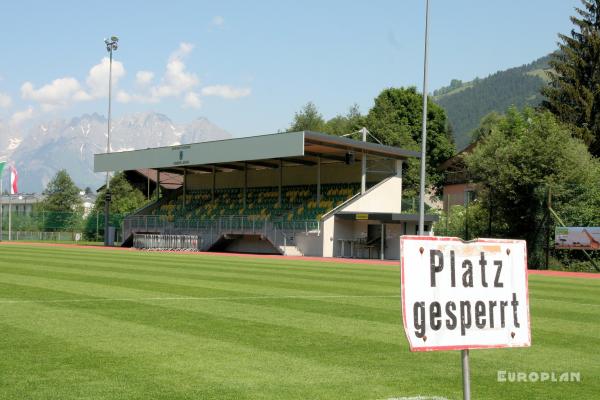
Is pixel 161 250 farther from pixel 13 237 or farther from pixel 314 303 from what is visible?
pixel 314 303

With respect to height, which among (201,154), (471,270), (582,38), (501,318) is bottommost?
(501,318)

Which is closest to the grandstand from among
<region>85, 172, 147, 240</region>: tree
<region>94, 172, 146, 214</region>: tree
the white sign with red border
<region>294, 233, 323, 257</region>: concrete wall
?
<region>294, 233, 323, 257</region>: concrete wall

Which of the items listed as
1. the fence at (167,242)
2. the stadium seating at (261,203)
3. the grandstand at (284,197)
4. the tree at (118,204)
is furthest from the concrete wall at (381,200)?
the tree at (118,204)

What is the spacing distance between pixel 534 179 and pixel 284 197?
1876cm

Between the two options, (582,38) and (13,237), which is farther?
(13,237)

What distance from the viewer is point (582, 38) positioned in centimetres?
5341

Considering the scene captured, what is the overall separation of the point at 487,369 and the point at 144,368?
3.81 meters

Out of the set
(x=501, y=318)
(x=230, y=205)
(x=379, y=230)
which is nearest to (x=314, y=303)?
(x=501, y=318)

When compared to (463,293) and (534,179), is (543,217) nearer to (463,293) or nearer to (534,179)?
(534,179)

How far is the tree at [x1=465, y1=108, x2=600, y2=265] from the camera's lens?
33.5 m

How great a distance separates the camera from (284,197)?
4972 cm

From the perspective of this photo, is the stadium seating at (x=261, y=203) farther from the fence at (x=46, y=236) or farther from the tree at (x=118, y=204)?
the fence at (x=46, y=236)

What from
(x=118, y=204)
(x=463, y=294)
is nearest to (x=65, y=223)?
(x=118, y=204)

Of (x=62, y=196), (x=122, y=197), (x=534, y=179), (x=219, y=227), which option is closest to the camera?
(x=534, y=179)
